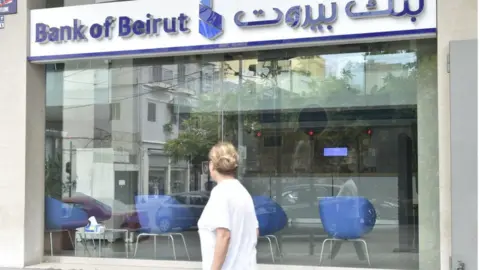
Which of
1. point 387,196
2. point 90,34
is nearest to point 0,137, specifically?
point 90,34

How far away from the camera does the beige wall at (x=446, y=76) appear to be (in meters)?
5.36

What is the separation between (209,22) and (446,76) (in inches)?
102

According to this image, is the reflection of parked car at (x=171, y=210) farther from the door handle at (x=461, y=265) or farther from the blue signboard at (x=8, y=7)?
the door handle at (x=461, y=265)

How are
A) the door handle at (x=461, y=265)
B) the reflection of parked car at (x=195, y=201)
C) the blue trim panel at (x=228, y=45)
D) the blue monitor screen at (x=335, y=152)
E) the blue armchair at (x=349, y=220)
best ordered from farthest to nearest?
1. the reflection of parked car at (x=195, y=201)
2. the blue monitor screen at (x=335, y=152)
3. the blue armchair at (x=349, y=220)
4. the blue trim panel at (x=228, y=45)
5. the door handle at (x=461, y=265)

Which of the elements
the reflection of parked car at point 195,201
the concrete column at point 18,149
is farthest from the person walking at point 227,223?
the concrete column at point 18,149

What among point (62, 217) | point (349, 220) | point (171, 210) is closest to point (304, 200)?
point (349, 220)

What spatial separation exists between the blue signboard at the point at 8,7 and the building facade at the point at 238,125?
0.01m

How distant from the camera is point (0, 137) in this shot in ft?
22.6

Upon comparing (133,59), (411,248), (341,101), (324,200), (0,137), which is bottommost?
(411,248)

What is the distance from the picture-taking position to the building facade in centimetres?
589

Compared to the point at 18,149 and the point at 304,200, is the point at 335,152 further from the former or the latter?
the point at 18,149

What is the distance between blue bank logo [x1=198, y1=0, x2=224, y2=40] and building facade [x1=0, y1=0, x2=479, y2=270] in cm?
2

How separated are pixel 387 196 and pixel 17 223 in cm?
440

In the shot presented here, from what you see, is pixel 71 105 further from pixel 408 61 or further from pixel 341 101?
pixel 408 61
